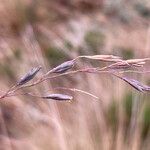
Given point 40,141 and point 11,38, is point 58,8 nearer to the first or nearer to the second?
point 11,38

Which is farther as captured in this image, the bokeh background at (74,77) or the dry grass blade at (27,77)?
the bokeh background at (74,77)

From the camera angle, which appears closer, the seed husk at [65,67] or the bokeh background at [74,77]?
the seed husk at [65,67]

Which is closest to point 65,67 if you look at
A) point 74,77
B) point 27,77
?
point 27,77

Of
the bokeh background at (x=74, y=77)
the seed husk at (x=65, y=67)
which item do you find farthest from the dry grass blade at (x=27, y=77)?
the bokeh background at (x=74, y=77)

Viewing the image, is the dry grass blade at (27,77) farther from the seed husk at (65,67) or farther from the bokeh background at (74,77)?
the bokeh background at (74,77)

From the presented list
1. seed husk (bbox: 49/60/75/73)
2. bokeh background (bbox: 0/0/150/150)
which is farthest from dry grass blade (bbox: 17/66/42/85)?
bokeh background (bbox: 0/0/150/150)

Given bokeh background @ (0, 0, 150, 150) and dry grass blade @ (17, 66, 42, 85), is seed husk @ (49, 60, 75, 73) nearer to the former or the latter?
dry grass blade @ (17, 66, 42, 85)

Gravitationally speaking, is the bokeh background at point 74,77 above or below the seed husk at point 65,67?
above

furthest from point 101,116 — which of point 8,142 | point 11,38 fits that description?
point 11,38

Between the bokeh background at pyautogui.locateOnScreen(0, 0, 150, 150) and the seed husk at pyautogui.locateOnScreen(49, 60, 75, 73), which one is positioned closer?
the seed husk at pyautogui.locateOnScreen(49, 60, 75, 73)

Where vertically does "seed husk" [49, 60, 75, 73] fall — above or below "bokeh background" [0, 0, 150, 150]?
below
